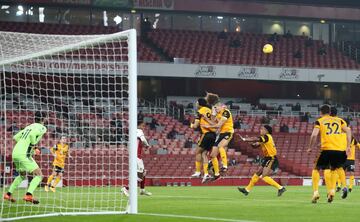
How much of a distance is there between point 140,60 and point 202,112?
2723cm

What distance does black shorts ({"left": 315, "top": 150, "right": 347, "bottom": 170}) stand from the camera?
16125 millimetres

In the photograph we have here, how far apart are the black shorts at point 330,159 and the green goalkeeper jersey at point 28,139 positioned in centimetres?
518

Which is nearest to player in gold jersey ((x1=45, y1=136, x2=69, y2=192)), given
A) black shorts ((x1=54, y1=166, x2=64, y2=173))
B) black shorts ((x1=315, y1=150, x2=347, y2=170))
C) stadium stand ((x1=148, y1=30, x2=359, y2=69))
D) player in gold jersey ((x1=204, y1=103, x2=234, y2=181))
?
black shorts ((x1=54, y1=166, x2=64, y2=173))

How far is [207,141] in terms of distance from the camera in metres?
18.9

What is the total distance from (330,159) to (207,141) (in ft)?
11.6

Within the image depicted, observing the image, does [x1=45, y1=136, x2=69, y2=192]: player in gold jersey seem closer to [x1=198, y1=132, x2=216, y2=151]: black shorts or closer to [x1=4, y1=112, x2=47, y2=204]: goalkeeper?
[x1=198, y1=132, x2=216, y2=151]: black shorts

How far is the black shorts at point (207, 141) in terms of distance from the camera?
18894 millimetres

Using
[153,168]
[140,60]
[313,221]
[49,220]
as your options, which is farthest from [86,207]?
[140,60]

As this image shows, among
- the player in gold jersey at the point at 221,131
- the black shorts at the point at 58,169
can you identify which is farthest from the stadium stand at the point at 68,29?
the player in gold jersey at the point at 221,131

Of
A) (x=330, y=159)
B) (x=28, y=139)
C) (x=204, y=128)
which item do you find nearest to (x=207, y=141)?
(x=204, y=128)

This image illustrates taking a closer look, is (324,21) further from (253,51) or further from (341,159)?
(341,159)

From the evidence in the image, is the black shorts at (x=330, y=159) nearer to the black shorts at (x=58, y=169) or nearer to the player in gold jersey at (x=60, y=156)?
the black shorts at (x=58, y=169)

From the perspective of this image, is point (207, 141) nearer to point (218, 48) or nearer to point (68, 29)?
point (68, 29)

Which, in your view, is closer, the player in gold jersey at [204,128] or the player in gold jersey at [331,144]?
the player in gold jersey at [331,144]
